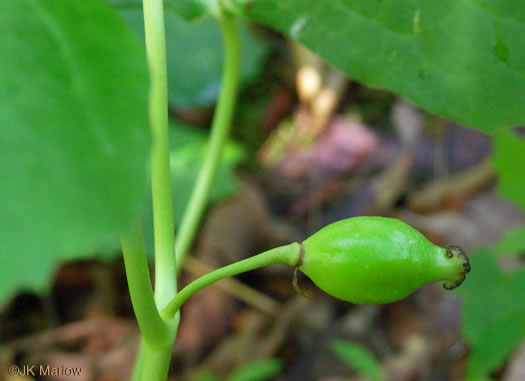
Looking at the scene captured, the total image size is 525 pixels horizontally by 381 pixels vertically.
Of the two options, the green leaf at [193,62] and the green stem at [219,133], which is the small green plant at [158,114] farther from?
the green leaf at [193,62]

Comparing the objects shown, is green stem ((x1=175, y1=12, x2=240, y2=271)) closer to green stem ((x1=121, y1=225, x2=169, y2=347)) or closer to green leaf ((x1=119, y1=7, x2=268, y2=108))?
green stem ((x1=121, y1=225, x2=169, y2=347))

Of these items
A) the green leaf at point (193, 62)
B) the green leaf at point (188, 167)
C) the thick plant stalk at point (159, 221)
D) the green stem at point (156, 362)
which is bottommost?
the green leaf at point (188, 167)

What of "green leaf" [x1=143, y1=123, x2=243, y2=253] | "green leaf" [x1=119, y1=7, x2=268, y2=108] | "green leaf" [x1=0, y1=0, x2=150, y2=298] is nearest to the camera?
"green leaf" [x1=0, y1=0, x2=150, y2=298]

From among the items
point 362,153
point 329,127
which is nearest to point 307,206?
point 362,153

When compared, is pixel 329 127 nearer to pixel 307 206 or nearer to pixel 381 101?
pixel 381 101

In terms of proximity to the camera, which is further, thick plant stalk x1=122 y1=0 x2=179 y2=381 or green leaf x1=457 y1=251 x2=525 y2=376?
green leaf x1=457 y1=251 x2=525 y2=376

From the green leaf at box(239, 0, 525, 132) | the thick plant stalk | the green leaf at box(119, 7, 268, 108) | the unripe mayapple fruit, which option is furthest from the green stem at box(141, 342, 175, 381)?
the green leaf at box(119, 7, 268, 108)

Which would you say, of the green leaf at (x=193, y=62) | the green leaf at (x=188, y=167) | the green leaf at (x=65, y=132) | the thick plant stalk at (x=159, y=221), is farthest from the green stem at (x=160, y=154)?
the green leaf at (x=193, y=62)

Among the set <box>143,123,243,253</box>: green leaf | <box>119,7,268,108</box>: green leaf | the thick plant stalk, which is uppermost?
the thick plant stalk
